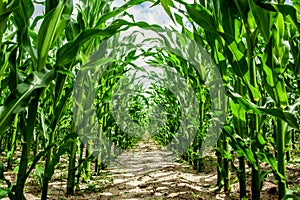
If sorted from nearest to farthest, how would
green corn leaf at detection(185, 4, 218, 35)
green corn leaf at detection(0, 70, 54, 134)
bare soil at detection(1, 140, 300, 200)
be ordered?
green corn leaf at detection(0, 70, 54, 134)
green corn leaf at detection(185, 4, 218, 35)
bare soil at detection(1, 140, 300, 200)

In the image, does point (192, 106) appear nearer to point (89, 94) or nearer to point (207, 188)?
point (207, 188)

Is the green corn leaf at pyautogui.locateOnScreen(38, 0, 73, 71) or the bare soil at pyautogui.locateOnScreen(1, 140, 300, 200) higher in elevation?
the green corn leaf at pyautogui.locateOnScreen(38, 0, 73, 71)

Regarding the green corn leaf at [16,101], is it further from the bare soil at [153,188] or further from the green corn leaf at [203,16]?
the bare soil at [153,188]

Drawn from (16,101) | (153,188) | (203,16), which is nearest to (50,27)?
(16,101)

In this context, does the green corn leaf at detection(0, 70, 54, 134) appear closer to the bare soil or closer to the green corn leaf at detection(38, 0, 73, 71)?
the green corn leaf at detection(38, 0, 73, 71)

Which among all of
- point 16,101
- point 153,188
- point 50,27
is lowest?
point 153,188

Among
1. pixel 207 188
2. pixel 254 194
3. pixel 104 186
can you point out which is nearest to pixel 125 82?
pixel 104 186

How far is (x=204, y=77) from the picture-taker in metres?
2.39

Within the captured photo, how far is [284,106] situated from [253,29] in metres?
0.34

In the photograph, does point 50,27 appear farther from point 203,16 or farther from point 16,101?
point 203,16

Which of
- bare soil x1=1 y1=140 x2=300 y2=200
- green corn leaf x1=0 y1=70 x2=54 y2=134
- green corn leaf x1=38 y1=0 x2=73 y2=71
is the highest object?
green corn leaf x1=38 y1=0 x2=73 y2=71

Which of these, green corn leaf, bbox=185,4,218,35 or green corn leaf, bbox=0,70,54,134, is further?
green corn leaf, bbox=185,4,218,35

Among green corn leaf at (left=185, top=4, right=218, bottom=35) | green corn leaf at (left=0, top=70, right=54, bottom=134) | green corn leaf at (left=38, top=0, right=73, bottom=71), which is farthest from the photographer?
green corn leaf at (left=185, top=4, right=218, bottom=35)

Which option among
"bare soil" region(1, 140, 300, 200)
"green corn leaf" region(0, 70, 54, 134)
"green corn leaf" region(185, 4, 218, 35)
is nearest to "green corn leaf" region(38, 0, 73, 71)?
"green corn leaf" region(0, 70, 54, 134)
